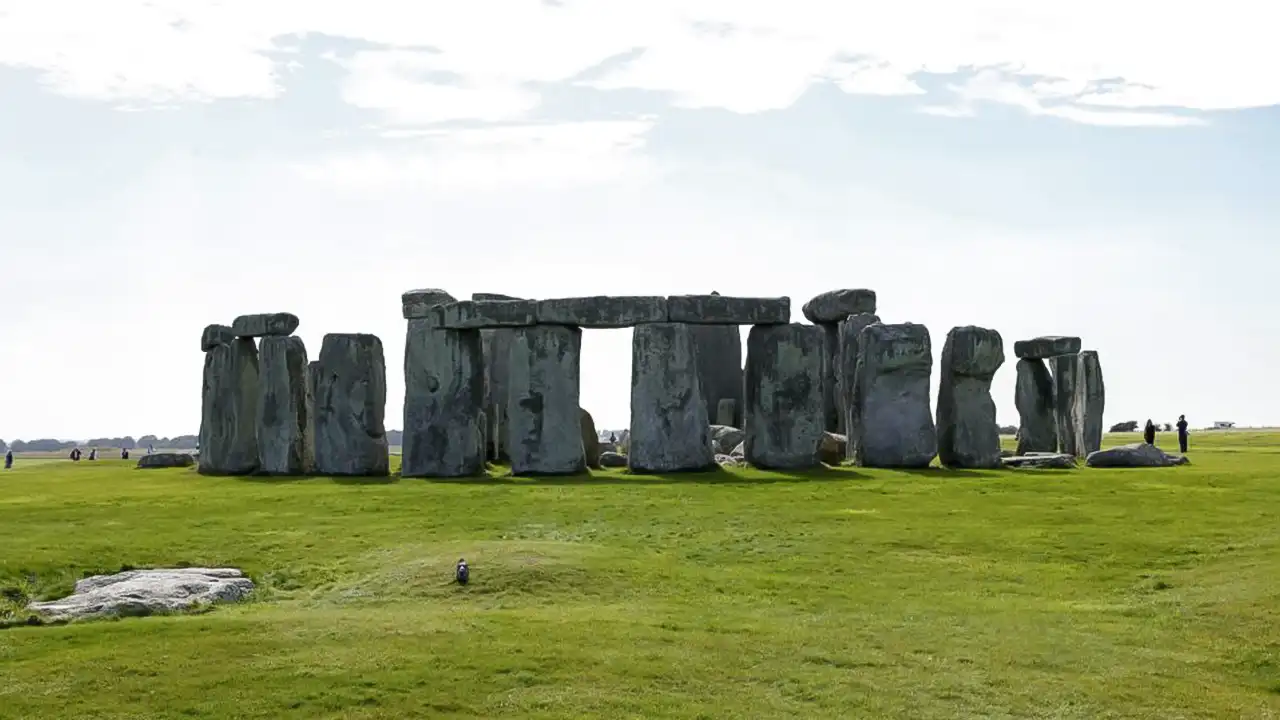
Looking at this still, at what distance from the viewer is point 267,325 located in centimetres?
3512

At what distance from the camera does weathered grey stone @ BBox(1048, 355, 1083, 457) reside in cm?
3975

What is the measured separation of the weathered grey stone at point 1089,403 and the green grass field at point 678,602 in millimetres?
10229

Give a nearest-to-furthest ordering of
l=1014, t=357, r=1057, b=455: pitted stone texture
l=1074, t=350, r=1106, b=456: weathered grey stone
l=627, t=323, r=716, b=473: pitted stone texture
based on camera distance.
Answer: l=627, t=323, r=716, b=473: pitted stone texture, l=1014, t=357, r=1057, b=455: pitted stone texture, l=1074, t=350, r=1106, b=456: weathered grey stone

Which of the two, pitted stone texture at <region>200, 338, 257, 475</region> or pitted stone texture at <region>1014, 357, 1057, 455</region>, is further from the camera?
pitted stone texture at <region>1014, 357, 1057, 455</region>

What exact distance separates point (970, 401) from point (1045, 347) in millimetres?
5777

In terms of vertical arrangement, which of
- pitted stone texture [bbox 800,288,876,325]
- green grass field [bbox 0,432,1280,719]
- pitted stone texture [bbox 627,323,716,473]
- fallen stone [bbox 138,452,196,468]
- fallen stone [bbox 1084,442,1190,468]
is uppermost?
pitted stone texture [bbox 800,288,876,325]

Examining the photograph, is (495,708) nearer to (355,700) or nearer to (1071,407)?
(355,700)

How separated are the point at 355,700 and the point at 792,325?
20.1m

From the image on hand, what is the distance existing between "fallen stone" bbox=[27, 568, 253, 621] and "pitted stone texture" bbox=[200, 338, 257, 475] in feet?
52.9

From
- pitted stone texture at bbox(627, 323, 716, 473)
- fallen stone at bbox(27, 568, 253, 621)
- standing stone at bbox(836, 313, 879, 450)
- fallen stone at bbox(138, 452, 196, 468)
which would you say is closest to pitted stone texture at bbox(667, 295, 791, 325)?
pitted stone texture at bbox(627, 323, 716, 473)

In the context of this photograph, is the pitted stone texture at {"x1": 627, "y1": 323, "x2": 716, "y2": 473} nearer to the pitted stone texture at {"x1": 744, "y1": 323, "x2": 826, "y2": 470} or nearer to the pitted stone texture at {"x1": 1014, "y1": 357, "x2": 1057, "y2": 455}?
the pitted stone texture at {"x1": 744, "y1": 323, "x2": 826, "y2": 470}

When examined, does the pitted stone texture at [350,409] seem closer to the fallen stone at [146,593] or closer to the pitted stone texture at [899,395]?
the pitted stone texture at [899,395]

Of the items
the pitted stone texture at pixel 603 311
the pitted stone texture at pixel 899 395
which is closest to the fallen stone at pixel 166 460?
the pitted stone texture at pixel 603 311

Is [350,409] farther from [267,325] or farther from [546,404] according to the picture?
[546,404]
